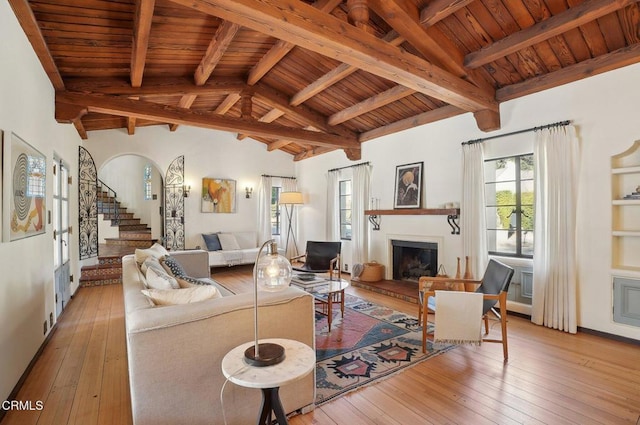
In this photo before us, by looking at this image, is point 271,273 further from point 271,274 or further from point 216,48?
point 216,48

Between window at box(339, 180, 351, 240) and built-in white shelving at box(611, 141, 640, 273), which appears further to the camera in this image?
window at box(339, 180, 351, 240)

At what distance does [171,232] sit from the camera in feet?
22.8

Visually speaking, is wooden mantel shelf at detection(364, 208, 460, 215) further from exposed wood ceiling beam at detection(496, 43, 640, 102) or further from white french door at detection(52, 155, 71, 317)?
white french door at detection(52, 155, 71, 317)

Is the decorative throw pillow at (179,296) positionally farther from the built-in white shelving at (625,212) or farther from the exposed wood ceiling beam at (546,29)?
the built-in white shelving at (625,212)

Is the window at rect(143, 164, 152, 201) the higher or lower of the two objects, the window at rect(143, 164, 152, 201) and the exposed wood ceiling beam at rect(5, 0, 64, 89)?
the lower

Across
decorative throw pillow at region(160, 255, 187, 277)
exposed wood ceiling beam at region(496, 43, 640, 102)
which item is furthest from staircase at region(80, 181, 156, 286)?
exposed wood ceiling beam at region(496, 43, 640, 102)

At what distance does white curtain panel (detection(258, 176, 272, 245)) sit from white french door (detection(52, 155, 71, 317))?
396 centimetres

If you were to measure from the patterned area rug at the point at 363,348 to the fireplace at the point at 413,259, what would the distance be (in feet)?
4.58

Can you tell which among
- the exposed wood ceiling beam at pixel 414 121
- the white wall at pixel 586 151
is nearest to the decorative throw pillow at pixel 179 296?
the white wall at pixel 586 151

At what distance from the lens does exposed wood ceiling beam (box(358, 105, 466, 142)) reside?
182 inches

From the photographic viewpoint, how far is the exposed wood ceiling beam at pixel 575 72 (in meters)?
3.07

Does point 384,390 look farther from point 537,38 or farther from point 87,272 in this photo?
point 87,272

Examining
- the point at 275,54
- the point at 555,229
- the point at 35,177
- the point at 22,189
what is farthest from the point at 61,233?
the point at 555,229

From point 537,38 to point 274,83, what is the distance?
3.61 metres
